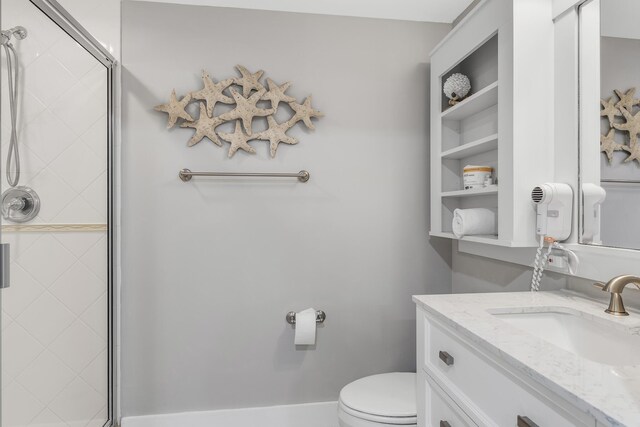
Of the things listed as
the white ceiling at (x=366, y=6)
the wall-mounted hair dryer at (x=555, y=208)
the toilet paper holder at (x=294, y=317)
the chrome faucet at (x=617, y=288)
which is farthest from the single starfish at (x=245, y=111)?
the chrome faucet at (x=617, y=288)

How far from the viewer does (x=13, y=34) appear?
127cm

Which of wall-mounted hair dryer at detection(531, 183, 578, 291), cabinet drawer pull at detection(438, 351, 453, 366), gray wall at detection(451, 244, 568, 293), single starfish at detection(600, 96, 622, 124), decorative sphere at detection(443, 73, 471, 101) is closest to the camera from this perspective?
cabinet drawer pull at detection(438, 351, 453, 366)

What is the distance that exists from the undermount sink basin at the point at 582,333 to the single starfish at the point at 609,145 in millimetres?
523

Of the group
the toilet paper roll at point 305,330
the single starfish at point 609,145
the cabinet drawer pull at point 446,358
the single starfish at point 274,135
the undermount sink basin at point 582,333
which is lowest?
the toilet paper roll at point 305,330

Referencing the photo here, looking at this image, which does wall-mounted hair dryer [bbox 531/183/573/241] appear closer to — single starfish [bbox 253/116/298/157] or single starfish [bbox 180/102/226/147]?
single starfish [bbox 253/116/298/157]

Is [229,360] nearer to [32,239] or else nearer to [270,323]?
[270,323]

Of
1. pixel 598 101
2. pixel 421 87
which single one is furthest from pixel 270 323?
pixel 598 101

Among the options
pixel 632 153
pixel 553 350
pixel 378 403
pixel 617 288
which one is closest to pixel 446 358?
pixel 553 350

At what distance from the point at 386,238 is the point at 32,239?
1595 mm

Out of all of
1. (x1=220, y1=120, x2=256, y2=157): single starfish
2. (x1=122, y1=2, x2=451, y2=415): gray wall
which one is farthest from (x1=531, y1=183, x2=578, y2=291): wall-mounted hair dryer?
(x1=220, y1=120, x2=256, y2=157): single starfish

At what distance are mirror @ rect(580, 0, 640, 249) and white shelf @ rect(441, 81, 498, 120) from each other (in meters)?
0.33

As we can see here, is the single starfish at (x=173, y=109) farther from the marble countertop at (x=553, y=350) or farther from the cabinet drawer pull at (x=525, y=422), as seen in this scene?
the cabinet drawer pull at (x=525, y=422)

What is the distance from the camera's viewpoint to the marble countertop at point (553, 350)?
24.3 inches

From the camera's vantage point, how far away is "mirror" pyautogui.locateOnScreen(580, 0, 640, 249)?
118cm
